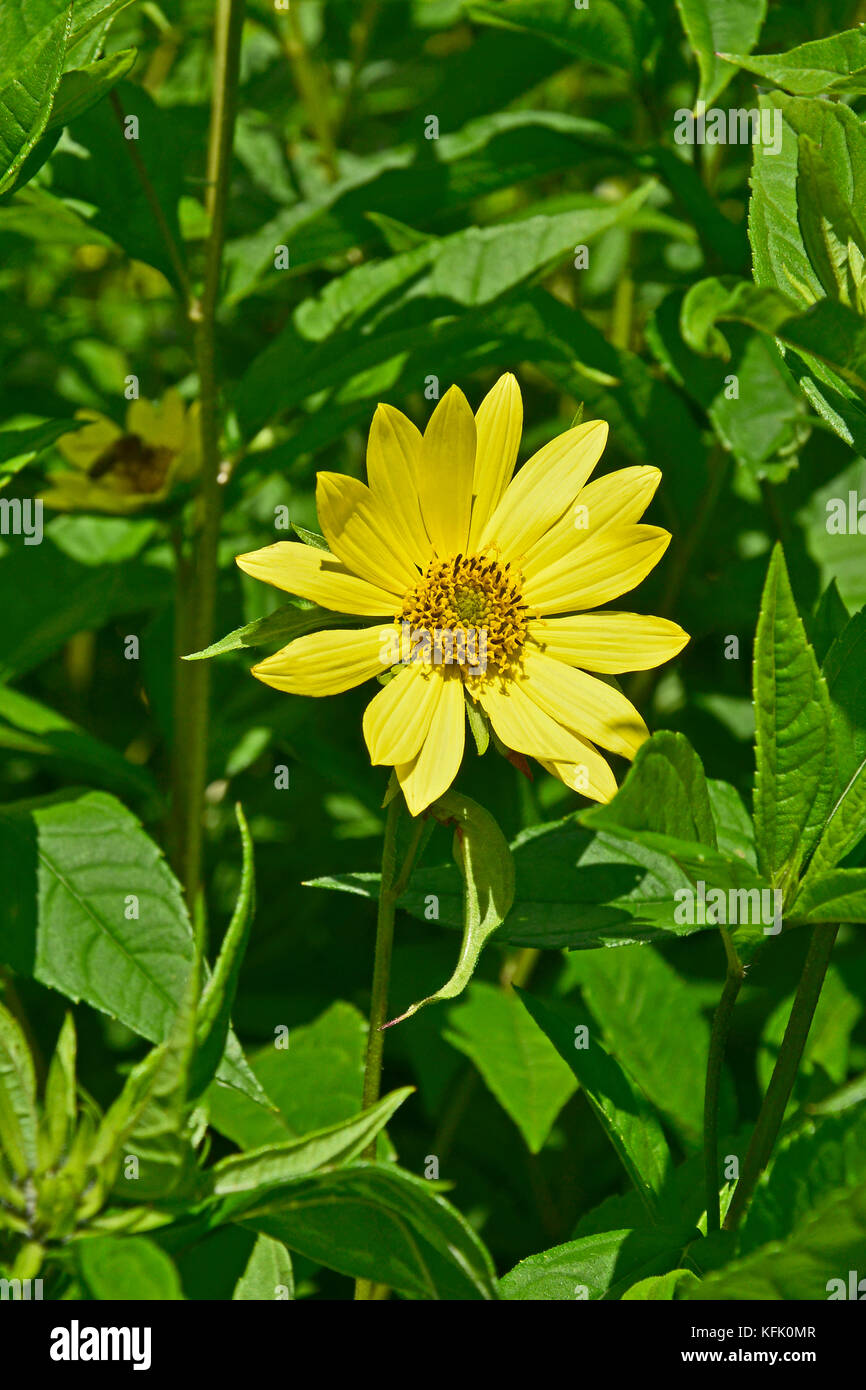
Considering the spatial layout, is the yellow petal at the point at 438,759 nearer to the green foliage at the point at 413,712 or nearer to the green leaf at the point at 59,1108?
the green foliage at the point at 413,712

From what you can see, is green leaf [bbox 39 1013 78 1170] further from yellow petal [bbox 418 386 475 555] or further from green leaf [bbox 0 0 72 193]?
green leaf [bbox 0 0 72 193]

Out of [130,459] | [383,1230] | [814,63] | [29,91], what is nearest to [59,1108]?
[383,1230]

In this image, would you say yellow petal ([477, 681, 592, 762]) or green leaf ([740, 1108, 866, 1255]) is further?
yellow petal ([477, 681, 592, 762])

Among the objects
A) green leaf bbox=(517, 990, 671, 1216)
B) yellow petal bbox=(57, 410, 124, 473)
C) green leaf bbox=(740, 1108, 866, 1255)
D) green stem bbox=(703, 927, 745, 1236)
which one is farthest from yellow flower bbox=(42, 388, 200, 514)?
green leaf bbox=(740, 1108, 866, 1255)

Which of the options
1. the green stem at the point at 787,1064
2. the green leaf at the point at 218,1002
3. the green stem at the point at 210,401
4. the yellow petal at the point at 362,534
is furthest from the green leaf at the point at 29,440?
the green stem at the point at 787,1064

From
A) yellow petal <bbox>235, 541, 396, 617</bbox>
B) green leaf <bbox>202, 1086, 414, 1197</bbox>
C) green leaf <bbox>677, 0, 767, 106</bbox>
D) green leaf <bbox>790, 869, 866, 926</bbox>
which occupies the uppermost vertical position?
green leaf <bbox>677, 0, 767, 106</bbox>

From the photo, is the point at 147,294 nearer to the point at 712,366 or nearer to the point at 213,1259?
the point at 712,366
